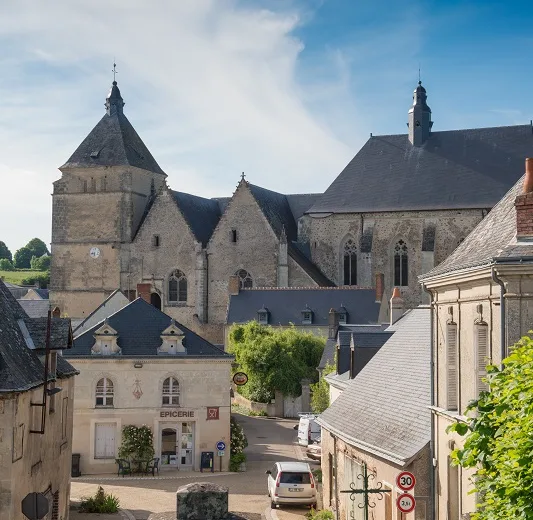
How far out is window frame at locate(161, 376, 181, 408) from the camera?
28.5 meters

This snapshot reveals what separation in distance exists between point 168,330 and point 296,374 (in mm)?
15254

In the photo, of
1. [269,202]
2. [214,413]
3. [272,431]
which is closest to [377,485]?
[214,413]

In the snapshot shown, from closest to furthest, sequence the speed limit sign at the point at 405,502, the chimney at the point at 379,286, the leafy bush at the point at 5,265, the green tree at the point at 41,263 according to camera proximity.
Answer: the speed limit sign at the point at 405,502, the chimney at the point at 379,286, the green tree at the point at 41,263, the leafy bush at the point at 5,265

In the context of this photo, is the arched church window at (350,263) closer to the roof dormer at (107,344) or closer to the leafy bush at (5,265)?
the roof dormer at (107,344)

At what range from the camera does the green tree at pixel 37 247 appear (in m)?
158

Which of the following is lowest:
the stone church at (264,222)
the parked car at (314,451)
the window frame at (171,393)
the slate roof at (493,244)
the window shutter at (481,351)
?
the parked car at (314,451)

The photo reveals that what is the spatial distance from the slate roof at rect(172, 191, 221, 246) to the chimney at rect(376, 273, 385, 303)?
12424 mm

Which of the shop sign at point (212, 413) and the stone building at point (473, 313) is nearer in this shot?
the stone building at point (473, 313)

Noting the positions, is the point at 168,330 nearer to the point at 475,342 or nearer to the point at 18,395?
the point at 18,395

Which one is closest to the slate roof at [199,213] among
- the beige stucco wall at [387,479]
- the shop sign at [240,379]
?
the shop sign at [240,379]

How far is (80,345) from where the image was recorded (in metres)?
28.7

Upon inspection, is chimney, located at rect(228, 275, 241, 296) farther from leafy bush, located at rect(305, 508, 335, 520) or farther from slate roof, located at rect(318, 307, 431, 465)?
leafy bush, located at rect(305, 508, 335, 520)

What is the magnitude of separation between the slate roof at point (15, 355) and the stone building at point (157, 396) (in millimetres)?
9629

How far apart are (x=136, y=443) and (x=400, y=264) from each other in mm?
29300
